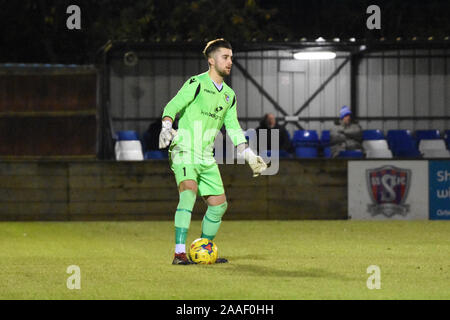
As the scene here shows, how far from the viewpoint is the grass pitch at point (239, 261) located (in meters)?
7.90

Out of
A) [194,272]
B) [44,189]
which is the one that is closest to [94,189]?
[44,189]

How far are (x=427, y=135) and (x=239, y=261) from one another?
45.3 feet

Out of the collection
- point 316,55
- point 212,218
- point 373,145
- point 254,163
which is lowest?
point 212,218

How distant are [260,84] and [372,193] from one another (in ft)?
30.7

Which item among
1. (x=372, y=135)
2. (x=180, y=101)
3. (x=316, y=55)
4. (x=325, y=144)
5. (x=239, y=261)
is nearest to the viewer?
(x=180, y=101)

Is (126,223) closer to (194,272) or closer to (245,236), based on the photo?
(245,236)

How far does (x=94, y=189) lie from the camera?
1653cm

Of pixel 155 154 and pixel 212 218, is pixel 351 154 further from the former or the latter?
pixel 212 218

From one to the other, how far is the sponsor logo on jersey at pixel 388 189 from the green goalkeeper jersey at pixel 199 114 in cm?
720

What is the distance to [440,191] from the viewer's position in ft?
53.6

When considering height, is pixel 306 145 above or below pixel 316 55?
below

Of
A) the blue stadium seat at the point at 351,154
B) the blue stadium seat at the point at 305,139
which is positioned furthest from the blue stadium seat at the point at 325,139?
the blue stadium seat at the point at 351,154

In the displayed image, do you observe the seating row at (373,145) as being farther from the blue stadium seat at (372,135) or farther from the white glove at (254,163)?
the white glove at (254,163)

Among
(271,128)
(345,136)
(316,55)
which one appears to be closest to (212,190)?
(271,128)
